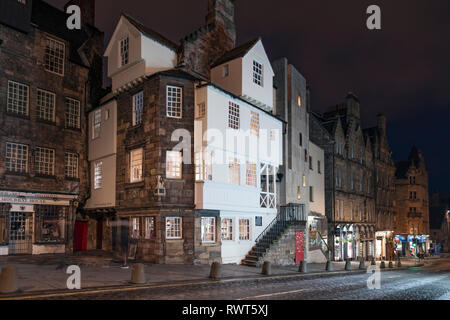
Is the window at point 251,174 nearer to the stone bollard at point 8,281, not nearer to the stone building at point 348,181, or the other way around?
the stone bollard at point 8,281

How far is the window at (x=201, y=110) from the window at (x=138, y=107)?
318 cm

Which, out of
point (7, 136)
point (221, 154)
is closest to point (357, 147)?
point (221, 154)

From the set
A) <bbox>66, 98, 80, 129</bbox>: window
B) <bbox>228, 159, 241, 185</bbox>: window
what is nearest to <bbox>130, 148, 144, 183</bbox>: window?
<bbox>228, 159, 241, 185</bbox>: window

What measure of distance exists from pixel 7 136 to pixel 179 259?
12217 millimetres

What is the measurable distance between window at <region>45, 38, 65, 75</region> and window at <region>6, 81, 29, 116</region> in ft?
7.42

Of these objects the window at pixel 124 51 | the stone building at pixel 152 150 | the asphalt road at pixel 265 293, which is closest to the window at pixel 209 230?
the stone building at pixel 152 150

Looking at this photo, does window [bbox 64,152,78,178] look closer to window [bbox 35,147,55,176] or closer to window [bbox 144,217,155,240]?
window [bbox 35,147,55,176]

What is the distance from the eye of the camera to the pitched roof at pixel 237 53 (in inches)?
986

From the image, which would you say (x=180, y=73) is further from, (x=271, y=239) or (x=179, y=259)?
(x=271, y=239)

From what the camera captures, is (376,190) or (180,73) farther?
(376,190)

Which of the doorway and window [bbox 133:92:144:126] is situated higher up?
window [bbox 133:92:144:126]

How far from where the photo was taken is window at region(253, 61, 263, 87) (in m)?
26.4

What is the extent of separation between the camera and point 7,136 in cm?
2286

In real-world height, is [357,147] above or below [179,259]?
above
